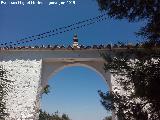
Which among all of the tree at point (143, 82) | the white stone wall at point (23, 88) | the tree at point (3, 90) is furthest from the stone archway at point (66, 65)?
the tree at point (143, 82)

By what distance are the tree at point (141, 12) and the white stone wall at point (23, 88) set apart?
6.35 m

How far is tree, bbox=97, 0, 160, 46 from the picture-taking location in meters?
5.88

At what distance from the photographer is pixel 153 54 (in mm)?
6043

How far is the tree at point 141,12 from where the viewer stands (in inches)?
232

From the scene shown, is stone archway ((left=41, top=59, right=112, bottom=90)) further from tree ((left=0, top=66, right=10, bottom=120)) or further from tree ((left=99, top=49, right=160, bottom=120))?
tree ((left=99, top=49, right=160, bottom=120))

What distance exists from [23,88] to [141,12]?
7.10 metres

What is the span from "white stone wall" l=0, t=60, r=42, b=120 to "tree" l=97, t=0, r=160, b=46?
250 inches

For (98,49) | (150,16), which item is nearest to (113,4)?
(150,16)

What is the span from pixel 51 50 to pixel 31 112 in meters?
2.66

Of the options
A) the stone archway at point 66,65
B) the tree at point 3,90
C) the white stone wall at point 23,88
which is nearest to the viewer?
the tree at point 3,90

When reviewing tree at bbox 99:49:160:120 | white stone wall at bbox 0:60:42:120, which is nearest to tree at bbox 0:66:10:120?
white stone wall at bbox 0:60:42:120

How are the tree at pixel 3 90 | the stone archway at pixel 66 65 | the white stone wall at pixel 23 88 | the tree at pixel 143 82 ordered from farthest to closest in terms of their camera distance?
1. the stone archway at pixel 66 65
2. the white stone wall at pixel 23 88
3. the tree at pixel 3 90
4. the tree at pixel 143 82

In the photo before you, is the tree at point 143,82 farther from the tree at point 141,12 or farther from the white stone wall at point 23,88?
the white stone wall at point 23,88

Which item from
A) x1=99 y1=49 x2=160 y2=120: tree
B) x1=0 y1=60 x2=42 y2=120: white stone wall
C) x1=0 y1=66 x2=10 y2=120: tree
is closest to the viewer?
x1=99 y1=49 x2=160 y2=120: tree
